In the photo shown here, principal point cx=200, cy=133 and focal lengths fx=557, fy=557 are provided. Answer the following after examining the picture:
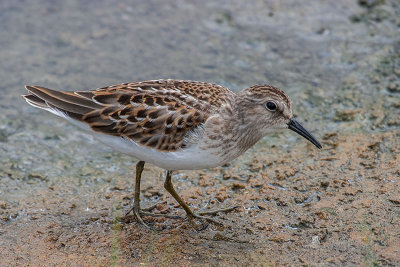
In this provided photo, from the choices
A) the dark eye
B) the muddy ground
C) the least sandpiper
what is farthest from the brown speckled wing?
the muddy ground

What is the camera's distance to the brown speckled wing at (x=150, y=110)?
6.02 m

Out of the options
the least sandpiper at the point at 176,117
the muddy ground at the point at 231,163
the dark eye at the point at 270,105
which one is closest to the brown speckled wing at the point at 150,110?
the least sandpiper at the point at 176,117

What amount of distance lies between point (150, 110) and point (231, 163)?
182 centimetres

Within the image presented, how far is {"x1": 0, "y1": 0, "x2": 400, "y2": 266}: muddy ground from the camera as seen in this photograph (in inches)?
233

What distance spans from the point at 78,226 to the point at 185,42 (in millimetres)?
5232

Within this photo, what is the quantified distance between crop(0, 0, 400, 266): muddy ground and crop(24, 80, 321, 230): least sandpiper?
0.70 meters

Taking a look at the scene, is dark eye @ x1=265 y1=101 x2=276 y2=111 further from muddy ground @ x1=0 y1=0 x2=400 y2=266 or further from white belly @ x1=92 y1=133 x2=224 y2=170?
muddy ground @ x1=0 y1=0 x2=400 y2=266

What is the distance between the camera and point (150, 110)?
6078mm

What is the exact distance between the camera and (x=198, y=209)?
670 cm

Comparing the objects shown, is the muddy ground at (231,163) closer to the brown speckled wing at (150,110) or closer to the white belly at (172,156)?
the white belly at (172,156)

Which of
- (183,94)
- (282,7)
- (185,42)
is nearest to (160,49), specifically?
(185,42)

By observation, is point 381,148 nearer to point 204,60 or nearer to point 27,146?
point 204,60

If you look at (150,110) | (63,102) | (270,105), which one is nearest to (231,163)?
(270,105)

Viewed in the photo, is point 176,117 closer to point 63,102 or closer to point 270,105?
point 270,105
